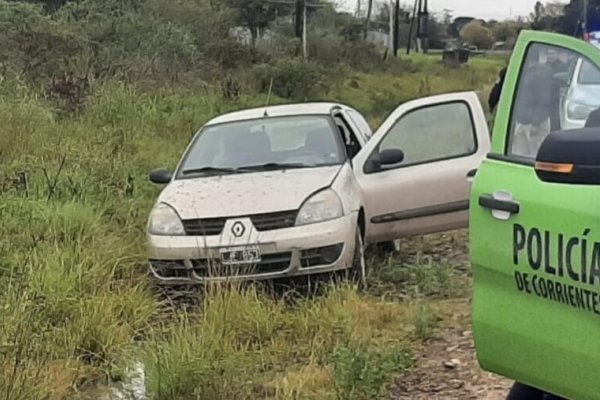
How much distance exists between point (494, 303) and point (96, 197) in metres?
7.14

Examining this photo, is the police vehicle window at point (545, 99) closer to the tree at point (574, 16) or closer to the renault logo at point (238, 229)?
the tree at point (574, 16)

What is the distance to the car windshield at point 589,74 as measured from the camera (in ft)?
11.1

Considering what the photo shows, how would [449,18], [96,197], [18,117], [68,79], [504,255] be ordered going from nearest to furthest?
[504,255]
[96,197]
[18,117]
[68,79]
[449,18]

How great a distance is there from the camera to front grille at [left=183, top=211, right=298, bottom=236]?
23.9 feet

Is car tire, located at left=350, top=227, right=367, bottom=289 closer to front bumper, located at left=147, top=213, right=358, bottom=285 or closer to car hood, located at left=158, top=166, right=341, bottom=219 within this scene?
front bumper, located at left=147, top=213, right=358, bottom=285

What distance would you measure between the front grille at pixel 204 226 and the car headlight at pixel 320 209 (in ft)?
1.80

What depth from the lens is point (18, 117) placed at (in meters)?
13.4

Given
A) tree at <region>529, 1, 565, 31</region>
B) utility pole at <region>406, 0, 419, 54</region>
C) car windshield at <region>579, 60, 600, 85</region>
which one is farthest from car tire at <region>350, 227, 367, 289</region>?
utility pole at <region>406, 0, 419, 54</region>

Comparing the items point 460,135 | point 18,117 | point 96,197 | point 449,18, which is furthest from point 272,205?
point 449,18

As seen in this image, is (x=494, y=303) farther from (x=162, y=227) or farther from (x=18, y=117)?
(x=18, y=117)

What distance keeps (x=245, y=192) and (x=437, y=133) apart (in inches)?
71.4

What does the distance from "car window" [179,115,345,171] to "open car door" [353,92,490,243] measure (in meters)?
0.38

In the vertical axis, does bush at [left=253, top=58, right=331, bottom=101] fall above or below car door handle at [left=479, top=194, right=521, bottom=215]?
below

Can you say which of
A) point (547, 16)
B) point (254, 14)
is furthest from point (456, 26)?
point (547, 16)
